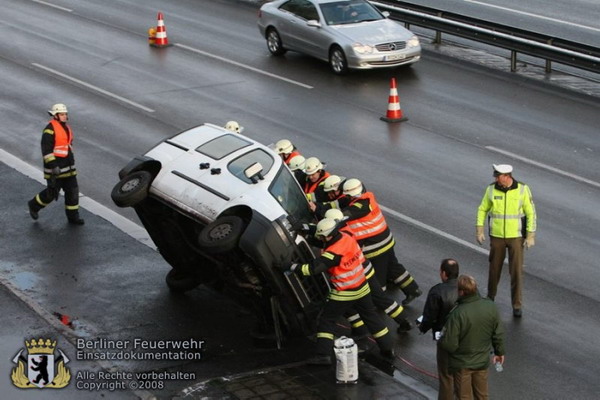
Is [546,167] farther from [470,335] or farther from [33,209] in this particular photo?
[470,335]

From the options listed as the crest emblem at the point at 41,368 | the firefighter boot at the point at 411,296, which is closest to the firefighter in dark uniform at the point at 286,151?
the firefighter boot at the point at 411,296

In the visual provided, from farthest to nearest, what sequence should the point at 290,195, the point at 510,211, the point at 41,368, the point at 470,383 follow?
the point at 510,211
the point at 290,195
the point at 41,368
the point at 470,383

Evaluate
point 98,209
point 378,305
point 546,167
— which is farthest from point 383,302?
point 546,167

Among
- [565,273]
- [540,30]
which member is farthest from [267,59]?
[565,273]

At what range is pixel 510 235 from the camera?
1309 centimetres

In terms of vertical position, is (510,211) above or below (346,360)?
above

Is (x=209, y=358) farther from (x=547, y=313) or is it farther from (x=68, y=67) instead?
(x=68, y=67)

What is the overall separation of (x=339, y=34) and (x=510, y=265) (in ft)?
39.2

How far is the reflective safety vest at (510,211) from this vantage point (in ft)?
42.6

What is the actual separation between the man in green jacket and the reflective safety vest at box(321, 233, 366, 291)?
5.51 ft

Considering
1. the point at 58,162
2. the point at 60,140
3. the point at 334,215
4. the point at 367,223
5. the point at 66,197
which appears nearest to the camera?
the point at 334,215

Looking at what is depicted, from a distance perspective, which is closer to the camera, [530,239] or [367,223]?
[367,223]

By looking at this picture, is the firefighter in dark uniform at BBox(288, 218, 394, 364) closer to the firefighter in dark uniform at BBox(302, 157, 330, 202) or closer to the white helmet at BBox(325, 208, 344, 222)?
the white helmet at BBox(325, 208, 344, 222)

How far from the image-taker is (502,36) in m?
24.5
